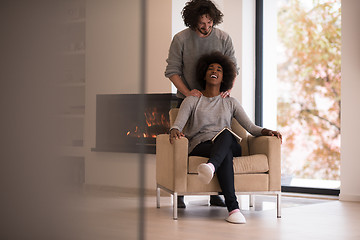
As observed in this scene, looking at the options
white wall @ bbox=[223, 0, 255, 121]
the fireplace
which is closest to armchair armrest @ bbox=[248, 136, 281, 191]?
white wall @ bbox=[223, 0, 255, 121]

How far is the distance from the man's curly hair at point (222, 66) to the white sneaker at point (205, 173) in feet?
2.81

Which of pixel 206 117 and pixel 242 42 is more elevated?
pixel 242 42

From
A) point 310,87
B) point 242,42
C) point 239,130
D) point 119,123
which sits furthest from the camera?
point 310,87

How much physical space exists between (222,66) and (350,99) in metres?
1.42

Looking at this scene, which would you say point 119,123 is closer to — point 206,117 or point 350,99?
point 206,117

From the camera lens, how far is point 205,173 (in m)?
2.87

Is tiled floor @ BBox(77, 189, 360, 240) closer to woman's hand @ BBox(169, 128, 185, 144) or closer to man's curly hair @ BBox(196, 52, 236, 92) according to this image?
woman's hand @ BBox(169, 128, 185, 144)

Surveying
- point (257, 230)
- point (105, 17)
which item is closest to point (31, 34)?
point (105, 17)

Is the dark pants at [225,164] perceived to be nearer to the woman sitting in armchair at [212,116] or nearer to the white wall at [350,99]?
the woman sitting in armchair at [212,116]

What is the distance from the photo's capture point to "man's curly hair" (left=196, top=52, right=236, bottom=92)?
3488mm


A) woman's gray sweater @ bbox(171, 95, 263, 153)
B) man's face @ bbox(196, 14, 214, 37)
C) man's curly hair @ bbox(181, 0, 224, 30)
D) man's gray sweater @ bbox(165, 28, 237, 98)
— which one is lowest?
woman's gray sweater @ bbox(171, 95, 263, 153)

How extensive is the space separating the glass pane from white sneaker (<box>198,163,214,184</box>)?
3079 mm

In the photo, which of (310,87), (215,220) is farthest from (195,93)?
(310,87)

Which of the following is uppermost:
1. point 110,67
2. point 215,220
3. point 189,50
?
point 189,50
